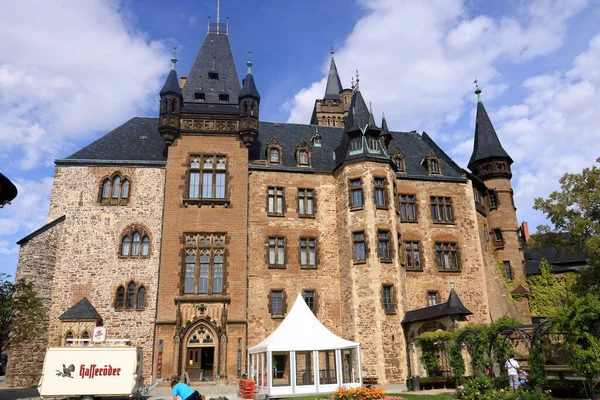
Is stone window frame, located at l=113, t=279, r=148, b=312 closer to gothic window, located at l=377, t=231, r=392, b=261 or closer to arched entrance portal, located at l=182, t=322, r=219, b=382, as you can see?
arched entrance portal, located at l=182, t=322, r=219, b=382

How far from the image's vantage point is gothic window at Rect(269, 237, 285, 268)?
2836 cm

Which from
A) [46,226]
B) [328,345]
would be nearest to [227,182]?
[46,226]

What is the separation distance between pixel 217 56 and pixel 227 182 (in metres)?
11.5

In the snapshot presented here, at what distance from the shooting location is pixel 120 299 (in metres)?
26.6

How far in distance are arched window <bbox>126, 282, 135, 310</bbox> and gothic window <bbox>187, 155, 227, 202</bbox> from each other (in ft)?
19.4

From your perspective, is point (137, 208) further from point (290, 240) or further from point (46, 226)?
point (290, 240)

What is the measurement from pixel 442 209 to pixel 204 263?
15738 mm

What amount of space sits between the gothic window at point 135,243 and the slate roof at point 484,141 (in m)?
24.5

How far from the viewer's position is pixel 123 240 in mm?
27531

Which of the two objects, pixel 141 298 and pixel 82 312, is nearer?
pixel 82 312

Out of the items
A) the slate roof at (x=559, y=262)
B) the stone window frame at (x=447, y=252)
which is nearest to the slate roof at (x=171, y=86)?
the stone window frame at (x=447, y=252)

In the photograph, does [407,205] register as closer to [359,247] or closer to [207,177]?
[359,247]

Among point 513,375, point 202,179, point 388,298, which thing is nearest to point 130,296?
point 202,179

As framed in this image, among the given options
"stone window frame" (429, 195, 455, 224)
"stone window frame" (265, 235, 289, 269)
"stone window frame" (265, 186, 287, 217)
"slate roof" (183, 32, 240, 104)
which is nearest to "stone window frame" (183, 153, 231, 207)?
"stone window frame" (265, 186, 287, 217)
